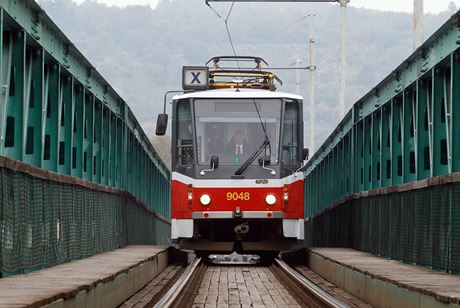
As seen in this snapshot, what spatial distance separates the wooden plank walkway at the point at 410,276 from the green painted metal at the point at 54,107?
442 cm

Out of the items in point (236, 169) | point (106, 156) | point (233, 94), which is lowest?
point (236, 169)

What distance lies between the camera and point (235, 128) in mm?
24484

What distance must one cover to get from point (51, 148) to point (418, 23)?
10157 mm

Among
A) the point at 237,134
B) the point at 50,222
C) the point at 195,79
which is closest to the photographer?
the point at 50,222

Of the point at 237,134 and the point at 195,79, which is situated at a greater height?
the point at 195,79

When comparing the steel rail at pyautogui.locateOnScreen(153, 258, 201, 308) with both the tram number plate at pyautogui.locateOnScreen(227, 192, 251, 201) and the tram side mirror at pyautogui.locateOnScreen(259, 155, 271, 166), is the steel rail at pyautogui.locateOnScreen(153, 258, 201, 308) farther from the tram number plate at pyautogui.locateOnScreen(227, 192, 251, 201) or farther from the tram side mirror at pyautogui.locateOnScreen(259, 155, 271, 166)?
the tram side mirror at pyautogui.locateOnScreen(259, 155, 271, 166)

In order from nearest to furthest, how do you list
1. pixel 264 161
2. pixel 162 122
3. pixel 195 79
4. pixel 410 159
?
1. pixel 410 159
2. pixel 162 122
3. pixel 264 161
4. pixel 195 79

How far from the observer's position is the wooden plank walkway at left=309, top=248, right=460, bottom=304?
36.2 feet

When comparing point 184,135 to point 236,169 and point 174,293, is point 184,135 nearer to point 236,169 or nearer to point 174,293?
point 236,169

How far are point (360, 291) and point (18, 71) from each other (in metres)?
5.12

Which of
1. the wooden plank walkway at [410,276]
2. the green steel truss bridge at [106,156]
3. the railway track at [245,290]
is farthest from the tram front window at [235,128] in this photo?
the wooden plank walkway at [410,276]

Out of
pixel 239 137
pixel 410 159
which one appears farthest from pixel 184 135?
pixel 410 159

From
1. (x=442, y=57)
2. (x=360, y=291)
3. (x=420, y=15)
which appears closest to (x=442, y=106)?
(x=442, y=57)

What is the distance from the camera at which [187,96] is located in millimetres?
24891
